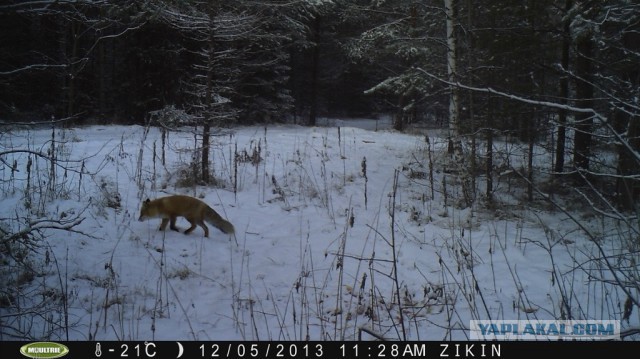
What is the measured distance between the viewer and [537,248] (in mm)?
6793

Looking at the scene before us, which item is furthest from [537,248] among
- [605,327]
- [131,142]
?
[131,142]

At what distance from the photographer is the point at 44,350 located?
3.14 meters

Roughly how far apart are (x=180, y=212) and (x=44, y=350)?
353 centimetres

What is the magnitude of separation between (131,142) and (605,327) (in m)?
12.3

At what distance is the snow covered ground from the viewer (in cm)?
423

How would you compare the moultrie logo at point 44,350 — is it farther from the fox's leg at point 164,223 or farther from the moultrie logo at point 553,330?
the fox's leg at point 164,223

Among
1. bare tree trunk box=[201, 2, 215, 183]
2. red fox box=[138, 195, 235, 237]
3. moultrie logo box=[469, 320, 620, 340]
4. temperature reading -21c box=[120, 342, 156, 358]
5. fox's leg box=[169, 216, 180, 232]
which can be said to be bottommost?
temperature reading -21c box=[120, 342, 156, 358]

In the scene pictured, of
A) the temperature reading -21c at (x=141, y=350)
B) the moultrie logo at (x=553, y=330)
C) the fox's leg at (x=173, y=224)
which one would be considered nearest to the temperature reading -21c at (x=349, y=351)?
the moultrie logo at (x=553, y=330)
